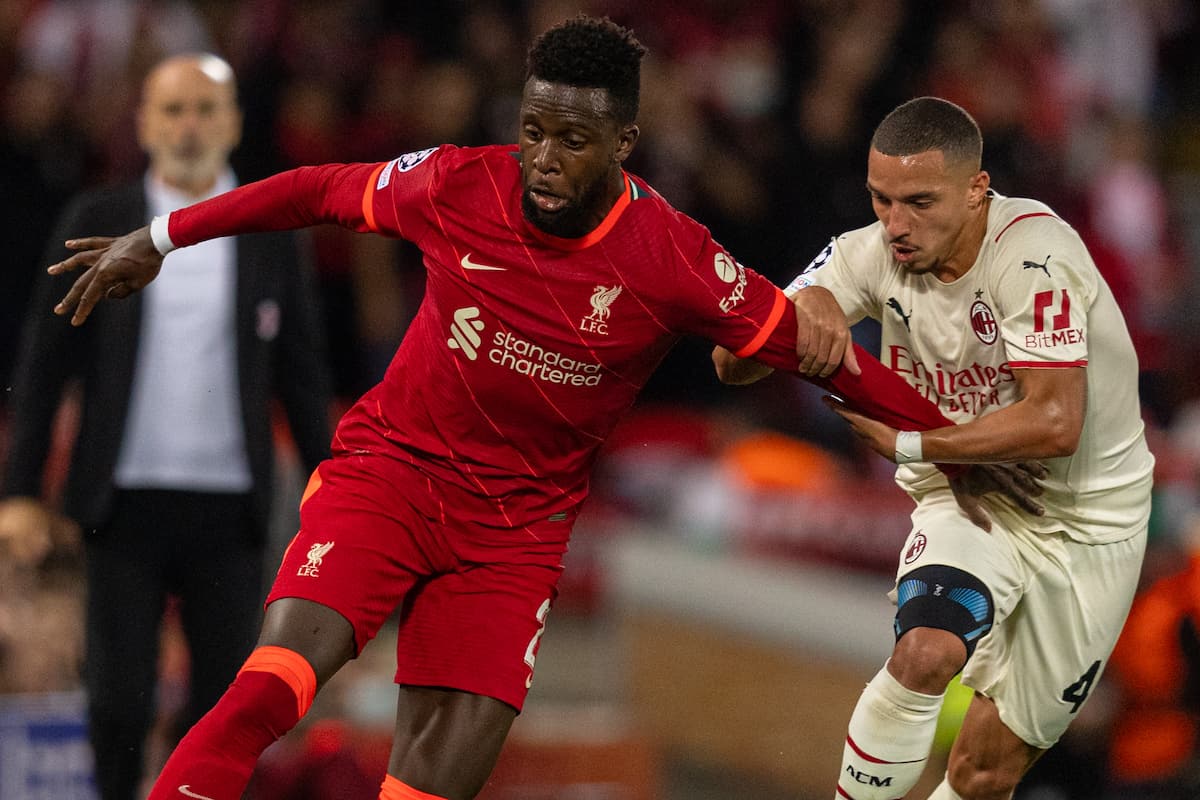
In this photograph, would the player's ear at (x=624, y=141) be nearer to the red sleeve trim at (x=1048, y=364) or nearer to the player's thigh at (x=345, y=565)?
the player's thigh at (x=345, y=565)

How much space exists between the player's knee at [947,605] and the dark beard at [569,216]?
128 cm

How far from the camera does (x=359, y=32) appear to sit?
11641 millimetres

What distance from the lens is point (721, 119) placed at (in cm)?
1214

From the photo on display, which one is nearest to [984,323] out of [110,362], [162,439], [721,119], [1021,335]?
[1021,335]

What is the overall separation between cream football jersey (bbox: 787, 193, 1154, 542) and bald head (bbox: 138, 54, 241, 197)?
2119mm

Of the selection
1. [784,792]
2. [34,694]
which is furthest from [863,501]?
[34,694]

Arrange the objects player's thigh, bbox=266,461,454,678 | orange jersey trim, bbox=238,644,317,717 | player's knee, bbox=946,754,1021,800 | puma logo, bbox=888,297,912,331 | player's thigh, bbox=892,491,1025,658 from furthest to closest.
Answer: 1. player's knee, bbox=946,754,1021,800
2. puma logo, bbox=888,297,912,331
3. player's thigh, bbox=892,491,1025,658
4. player's thigh, bbox=266,461,454,678
5. orange jersey trim, bbox=238,644,317,717

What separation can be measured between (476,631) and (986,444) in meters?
1.40

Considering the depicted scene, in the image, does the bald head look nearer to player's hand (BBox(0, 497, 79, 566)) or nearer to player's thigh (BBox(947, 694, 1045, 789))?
player's hand (BBox(0, 497, 79, 566))

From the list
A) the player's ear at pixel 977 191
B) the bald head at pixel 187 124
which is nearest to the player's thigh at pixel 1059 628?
the player's ear at pixel 977 191

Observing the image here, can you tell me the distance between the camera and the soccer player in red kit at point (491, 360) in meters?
4.46

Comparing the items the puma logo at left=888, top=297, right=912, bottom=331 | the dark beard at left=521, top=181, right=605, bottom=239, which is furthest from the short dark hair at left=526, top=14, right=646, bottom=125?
the puma logo at left=888, top=297, right=912, bottom=331

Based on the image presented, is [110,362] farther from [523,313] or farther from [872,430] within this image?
[872,430]

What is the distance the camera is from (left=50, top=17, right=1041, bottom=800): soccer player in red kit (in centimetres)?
446
